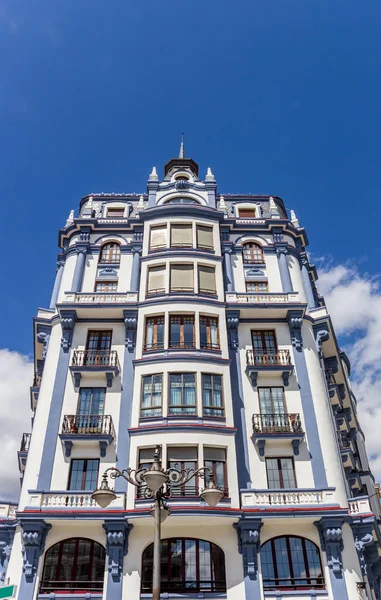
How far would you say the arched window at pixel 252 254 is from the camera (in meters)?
36.0

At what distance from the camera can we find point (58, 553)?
24.0 metres

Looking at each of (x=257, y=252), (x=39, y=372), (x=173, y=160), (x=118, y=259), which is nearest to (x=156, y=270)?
(x=118, y=259)

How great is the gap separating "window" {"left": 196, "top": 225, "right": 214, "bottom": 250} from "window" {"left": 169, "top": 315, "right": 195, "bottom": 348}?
6.35 metres

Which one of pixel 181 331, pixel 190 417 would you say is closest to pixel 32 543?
pixel 190 417

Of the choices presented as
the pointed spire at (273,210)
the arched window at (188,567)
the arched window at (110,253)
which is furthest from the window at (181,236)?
the arched window at (188,567)

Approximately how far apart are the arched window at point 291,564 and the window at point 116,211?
25870 mm

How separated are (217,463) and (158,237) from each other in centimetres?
1652

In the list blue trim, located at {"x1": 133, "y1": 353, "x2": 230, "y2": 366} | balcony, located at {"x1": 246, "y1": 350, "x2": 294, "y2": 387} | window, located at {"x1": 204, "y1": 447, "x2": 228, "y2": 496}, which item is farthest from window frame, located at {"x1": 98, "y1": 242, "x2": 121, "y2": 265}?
window, located at {"x1": 204, "y1": 447, "x2": 228, "y2": 496}

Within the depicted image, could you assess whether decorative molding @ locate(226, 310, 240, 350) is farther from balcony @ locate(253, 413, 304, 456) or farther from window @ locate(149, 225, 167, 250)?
window @ locate(149, 225, 167, 250)

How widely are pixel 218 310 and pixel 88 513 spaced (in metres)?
13.8

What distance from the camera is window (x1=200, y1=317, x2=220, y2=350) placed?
29578 mm

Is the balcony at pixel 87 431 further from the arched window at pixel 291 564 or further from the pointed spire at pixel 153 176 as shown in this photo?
the pointed spire at pixel 153 176

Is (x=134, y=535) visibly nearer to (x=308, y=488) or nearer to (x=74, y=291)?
(x=308, y=488)

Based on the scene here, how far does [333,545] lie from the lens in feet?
78.0
